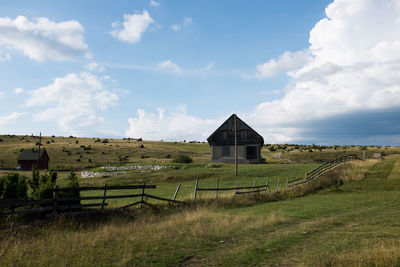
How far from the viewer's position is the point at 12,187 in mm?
14664

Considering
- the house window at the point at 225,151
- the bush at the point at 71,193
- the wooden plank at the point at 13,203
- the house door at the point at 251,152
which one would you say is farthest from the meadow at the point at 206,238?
the house door at the point at 251,152

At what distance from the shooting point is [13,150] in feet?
283

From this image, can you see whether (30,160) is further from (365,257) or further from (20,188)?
(365,257)

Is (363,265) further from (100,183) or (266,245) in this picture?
(100,183)

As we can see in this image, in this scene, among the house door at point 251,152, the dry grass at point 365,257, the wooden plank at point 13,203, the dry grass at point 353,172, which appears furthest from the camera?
the house door at point 251,152

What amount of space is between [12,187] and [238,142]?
153 feet

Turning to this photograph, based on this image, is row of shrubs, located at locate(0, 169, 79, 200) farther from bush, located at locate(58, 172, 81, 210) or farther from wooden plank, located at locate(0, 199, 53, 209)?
wooden plank, located at locate(0, 199, 53, 209)

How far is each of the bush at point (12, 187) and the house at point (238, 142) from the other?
44.9 metres

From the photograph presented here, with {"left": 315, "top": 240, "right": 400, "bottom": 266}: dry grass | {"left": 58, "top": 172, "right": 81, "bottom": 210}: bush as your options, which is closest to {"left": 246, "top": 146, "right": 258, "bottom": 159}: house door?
{"left": 58, "top": 172, "right": 81, "bottom": 210}: bush

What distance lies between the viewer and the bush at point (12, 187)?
14523 millimetres

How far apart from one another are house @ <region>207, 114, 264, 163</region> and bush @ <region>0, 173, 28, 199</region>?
4491 centimetres

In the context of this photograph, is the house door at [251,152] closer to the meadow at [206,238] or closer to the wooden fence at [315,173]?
the wooden fence at [315,173]

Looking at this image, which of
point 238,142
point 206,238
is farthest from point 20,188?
point 238,142

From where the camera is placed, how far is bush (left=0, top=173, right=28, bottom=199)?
14.5 m
